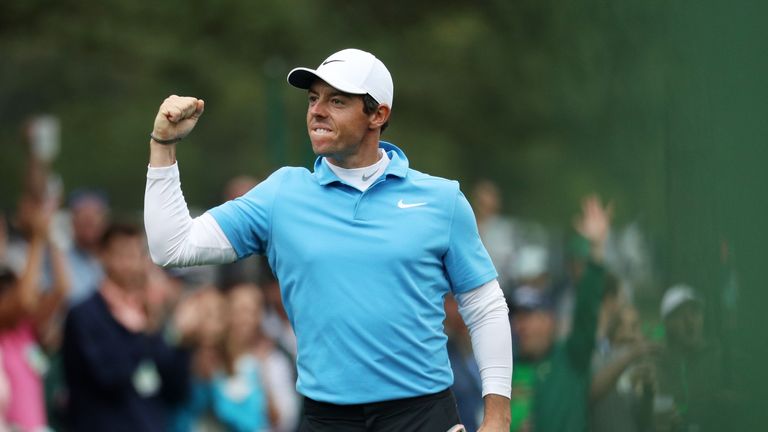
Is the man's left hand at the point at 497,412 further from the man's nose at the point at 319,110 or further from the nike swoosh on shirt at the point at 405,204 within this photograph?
the man's nose at the point at 319,110

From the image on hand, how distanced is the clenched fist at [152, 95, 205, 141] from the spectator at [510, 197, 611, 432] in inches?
124

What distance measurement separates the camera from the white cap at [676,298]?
21.9 feet

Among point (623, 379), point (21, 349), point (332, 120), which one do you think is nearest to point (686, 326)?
point (623, 379)

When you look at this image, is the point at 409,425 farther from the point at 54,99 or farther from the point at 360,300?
the point at 54,99

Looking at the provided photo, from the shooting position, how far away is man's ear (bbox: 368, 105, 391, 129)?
18.7ft

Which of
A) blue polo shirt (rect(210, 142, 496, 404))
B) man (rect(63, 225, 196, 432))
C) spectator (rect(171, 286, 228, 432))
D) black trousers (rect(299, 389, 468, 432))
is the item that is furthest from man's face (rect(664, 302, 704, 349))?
spectator (rect(171, 286, 228, 432))

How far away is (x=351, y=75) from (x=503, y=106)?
672 cm

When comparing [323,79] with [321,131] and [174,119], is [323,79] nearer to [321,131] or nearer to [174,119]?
[321,131]

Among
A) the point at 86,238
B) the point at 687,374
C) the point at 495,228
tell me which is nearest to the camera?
the point at 687,374

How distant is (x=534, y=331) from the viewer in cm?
947

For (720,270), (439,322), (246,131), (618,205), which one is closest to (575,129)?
(618,205)

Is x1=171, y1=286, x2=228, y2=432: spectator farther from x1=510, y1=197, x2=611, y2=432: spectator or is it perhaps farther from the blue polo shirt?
the blue polo shirt

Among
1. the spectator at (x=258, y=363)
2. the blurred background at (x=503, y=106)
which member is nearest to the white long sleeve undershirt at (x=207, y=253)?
the blurred background at (x=503, y=106)

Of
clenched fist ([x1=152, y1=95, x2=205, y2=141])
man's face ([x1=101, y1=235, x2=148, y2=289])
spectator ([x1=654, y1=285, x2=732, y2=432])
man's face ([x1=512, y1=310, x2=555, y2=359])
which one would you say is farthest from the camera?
man's face ([x1=101, y1=235, x2=148, y2=289])
